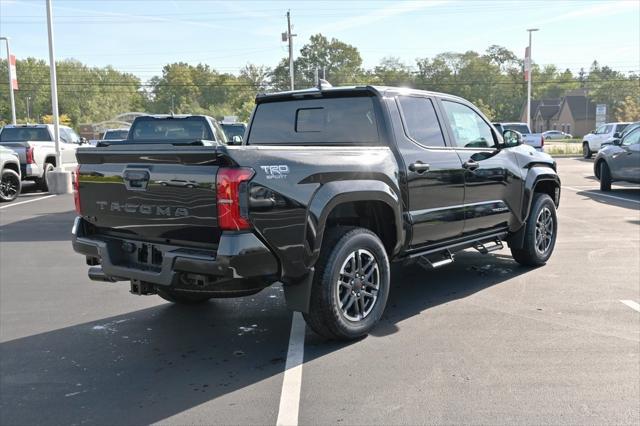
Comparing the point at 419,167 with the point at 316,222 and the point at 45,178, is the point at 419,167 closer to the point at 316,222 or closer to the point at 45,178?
the point at 316,222

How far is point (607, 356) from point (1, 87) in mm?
112460

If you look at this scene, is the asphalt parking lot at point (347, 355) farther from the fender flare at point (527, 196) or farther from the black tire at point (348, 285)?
the fender flare at point (527, 196)

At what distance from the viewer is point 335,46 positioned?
116 m

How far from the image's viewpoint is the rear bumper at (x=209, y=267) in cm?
373

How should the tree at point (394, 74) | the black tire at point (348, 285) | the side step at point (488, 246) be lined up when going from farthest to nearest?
the tree at point (394, 74) < the side step at point (488, 246) < the black tire at point (348, 285)

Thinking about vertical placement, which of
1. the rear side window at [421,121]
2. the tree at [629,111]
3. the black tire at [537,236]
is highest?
the tree at [629,111]

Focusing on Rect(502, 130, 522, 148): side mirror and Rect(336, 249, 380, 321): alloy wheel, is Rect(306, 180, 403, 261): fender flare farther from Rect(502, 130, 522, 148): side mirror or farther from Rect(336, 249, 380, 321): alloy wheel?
Rect(502, 130, 522, 148): side mirror

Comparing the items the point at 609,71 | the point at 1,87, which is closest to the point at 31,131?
the point at 1,87

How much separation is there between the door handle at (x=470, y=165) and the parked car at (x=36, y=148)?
12.7 m

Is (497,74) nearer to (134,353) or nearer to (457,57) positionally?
(457,57)

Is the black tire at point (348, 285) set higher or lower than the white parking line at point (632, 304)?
higher

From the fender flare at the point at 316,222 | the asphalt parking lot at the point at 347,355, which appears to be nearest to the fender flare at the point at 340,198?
the fender flare at the point at 316,222

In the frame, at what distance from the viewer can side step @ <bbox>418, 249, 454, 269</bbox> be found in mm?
5379

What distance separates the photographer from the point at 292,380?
3.91m
